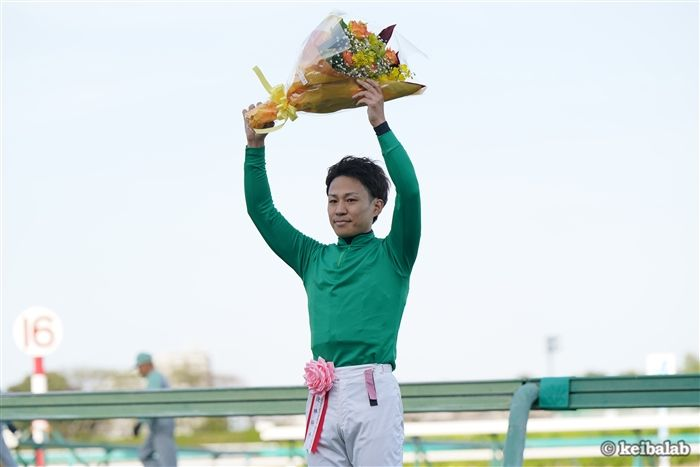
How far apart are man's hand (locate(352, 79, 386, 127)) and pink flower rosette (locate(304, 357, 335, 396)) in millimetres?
Result: 820

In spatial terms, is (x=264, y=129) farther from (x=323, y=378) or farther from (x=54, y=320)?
(x=54, y=320)

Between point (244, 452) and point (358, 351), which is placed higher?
point (358, 351)

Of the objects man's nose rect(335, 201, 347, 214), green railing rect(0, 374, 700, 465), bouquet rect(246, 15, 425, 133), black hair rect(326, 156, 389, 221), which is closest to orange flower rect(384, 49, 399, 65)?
bouquet rect(246, 15, 425, 133)

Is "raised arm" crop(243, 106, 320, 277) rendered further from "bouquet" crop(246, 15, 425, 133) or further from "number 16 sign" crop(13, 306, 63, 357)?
"number 16 sign" crop(13, 306, 63, 357)

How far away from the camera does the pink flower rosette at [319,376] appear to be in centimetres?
383

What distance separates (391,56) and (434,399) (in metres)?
2.00

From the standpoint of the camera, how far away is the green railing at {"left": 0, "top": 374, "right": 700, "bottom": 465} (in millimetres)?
4852

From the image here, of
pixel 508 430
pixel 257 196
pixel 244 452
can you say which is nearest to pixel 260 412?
pixel 508 430

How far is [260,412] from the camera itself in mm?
5676

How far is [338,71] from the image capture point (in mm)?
3893

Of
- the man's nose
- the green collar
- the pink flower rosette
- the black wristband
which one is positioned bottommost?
the pink flower rosette

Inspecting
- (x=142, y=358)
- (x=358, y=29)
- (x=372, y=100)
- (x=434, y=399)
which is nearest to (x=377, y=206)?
(x=372, y=100)

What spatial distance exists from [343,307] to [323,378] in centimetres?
25

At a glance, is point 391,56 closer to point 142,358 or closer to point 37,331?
point 142,358
